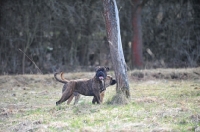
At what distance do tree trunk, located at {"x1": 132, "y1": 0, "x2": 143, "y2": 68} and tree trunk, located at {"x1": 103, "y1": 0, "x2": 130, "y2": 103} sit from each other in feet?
29.6

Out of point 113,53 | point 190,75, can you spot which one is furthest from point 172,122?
point 190,75

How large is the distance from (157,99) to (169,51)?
35.2ft

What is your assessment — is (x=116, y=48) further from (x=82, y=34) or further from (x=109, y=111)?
(x=82, y=34)

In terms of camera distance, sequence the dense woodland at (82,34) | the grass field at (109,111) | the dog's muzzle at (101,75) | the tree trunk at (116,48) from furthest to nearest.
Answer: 1. the dense woodland at (82,34)
2. the dog's muzzle at (101,75)
3. the tree trunk at (116,48)
4. the grass field at (109,111)

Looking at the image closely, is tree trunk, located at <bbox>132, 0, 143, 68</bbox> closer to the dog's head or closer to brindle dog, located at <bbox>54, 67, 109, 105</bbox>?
brindle dog, located at <bbox>54, 67, 109, 105</bbox>

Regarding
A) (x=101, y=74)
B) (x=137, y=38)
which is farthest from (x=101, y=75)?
(x=137, y=38)

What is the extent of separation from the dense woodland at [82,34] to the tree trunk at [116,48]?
352 inches

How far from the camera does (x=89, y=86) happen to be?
1234 cm

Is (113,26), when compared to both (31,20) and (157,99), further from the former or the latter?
(31,20)

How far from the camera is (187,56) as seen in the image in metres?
21.8

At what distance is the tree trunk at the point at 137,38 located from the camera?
21.0 m

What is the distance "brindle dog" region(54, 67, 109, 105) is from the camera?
12.1 m

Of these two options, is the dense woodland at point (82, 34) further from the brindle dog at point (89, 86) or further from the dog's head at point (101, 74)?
the dog's head at point (101, 74)

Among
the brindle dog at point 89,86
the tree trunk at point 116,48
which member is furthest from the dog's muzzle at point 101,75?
the tree trunk at point 116,48
